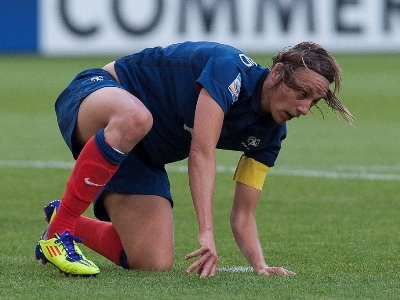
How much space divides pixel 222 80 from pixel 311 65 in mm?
393

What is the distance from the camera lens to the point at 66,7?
2209 cm

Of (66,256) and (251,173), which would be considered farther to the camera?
(251,173)

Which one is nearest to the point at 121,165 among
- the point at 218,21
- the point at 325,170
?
the point at 325,170

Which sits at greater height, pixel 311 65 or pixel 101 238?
pixel 311 65

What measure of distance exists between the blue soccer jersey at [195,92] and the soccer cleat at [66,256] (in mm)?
722

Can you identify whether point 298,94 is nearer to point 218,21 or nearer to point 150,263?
point 150,263

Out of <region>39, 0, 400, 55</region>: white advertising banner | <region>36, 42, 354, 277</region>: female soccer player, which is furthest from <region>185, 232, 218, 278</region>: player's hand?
<region>39, 0, 400, 55</region>: white advertising banner

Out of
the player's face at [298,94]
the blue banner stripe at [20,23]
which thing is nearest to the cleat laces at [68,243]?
the player's face at [298,94]

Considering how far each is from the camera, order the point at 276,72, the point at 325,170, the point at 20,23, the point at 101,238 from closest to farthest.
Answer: the point at 276,72 < the point at 101,238 < the point at 325,170 < the point at 20,23

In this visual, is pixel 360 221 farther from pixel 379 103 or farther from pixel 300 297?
pixel 379 103

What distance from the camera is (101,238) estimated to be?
5266 mm

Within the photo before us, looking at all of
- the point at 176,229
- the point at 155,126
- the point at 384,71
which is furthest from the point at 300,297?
the point at 384,71

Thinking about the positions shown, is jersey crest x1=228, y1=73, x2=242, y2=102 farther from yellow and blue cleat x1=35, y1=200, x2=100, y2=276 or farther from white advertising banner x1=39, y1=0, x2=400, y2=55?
white advertising banner x1=39, y1=0, x2=400, y2=55

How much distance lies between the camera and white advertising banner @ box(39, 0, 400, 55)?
72.4 ft
